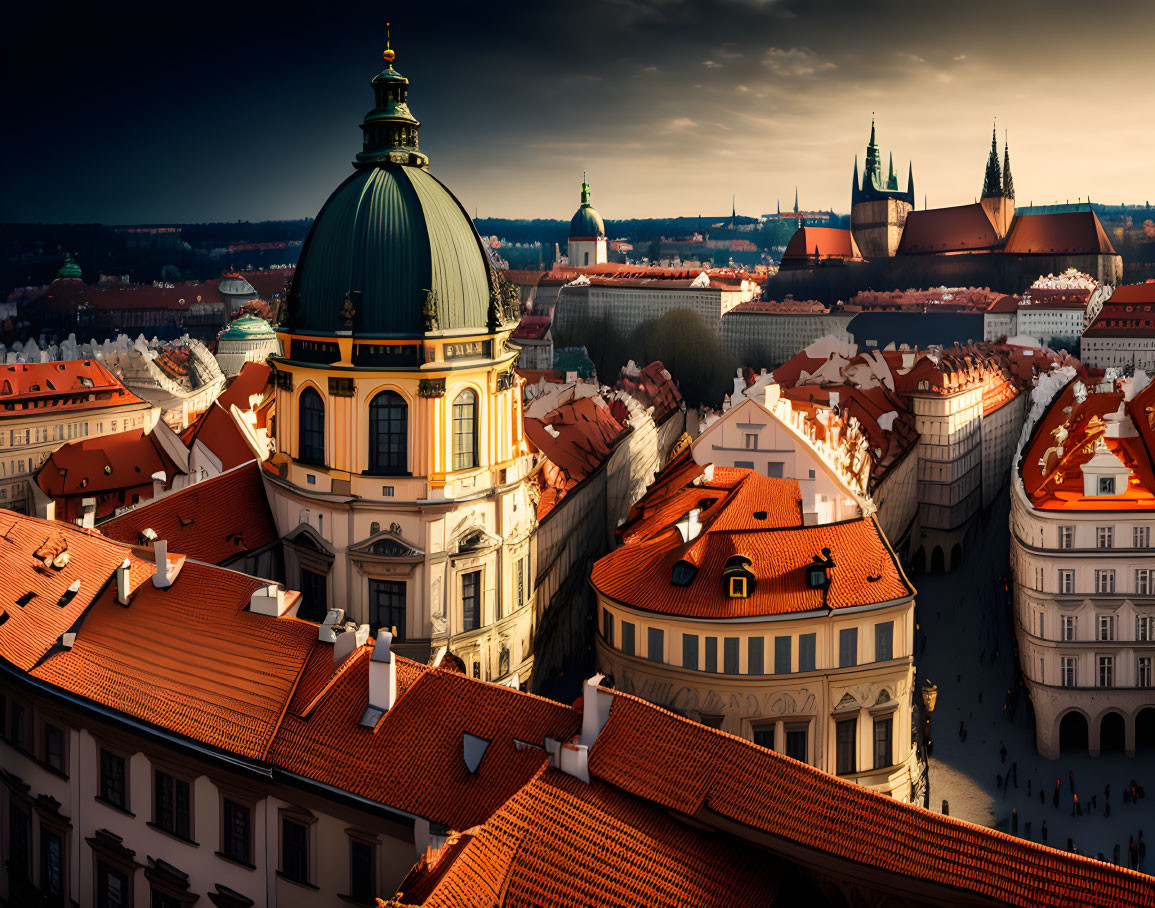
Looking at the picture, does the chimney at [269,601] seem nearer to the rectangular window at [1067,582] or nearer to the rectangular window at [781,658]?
the rectangular window at [781,658]

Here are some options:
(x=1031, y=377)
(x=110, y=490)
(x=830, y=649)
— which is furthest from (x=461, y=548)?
(x=1031, y=377)

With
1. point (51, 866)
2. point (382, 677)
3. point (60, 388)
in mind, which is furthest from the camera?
point (60, 388)

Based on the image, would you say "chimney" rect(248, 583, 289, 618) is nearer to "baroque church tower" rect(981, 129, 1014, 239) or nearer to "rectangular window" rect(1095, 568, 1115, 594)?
"rectangular window" rect(1095, 568, 1115, 594)

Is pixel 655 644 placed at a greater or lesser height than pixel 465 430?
lesser

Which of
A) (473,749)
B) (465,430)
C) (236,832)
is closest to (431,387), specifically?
(465,430)

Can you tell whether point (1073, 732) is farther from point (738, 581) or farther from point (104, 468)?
point (104, 468)

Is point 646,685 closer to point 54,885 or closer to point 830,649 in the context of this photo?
point 830,649

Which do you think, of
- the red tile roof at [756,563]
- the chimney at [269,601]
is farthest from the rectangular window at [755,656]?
the chimney at [269,601]
